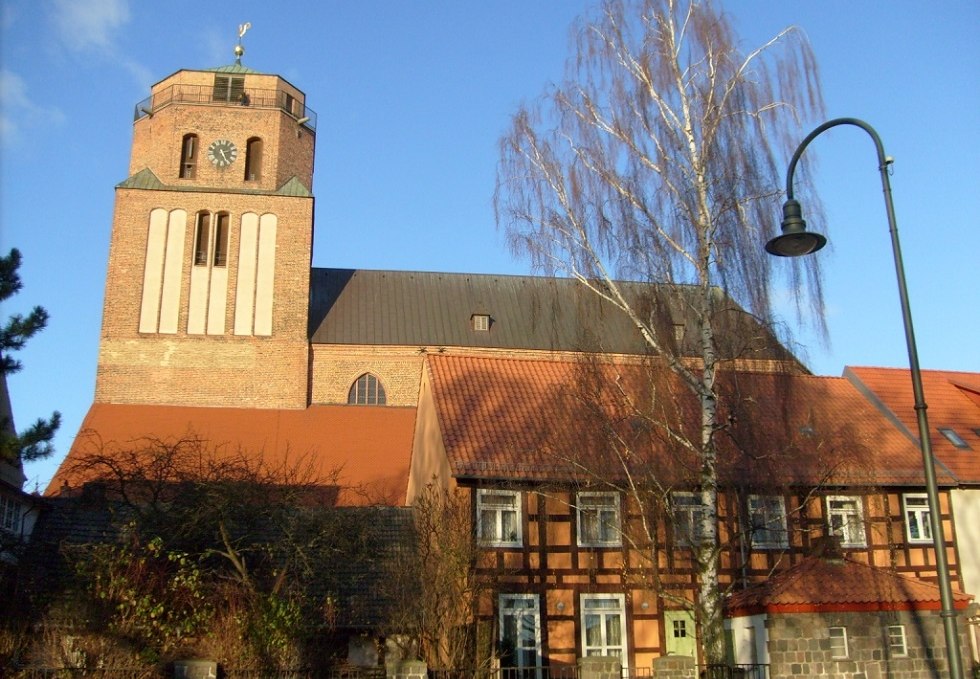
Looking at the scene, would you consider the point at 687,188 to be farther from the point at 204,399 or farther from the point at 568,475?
the point at 204,399

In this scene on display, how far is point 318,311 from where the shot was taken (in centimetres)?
3319

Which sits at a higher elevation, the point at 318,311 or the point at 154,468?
the point at 318,311

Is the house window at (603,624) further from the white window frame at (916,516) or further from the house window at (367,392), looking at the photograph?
the house window at (367,392)

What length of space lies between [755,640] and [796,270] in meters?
5.72

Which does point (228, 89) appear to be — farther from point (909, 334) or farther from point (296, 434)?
point (909, 334)

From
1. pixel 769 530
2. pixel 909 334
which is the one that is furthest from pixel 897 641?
pixel 909 334

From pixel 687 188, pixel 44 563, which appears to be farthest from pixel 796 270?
pixel 44 563

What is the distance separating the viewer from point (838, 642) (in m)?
15.1

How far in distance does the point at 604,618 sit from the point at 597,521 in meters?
1.73

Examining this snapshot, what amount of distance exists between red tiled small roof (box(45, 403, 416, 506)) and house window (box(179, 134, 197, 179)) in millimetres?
7753

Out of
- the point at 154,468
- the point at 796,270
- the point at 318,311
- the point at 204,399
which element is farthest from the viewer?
the point at 318,311

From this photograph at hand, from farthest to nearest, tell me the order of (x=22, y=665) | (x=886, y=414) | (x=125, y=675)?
(x=886, y=414) → (x=22, y=665) → (x=125, y=675)

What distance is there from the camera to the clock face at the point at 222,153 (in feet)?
106

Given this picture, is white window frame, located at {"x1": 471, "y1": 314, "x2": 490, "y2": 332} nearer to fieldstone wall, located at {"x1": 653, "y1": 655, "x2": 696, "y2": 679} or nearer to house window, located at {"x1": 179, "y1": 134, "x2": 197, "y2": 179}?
house window, located at {"x1": 179, "y1": 134, "x2": 197, "y2": 179}
